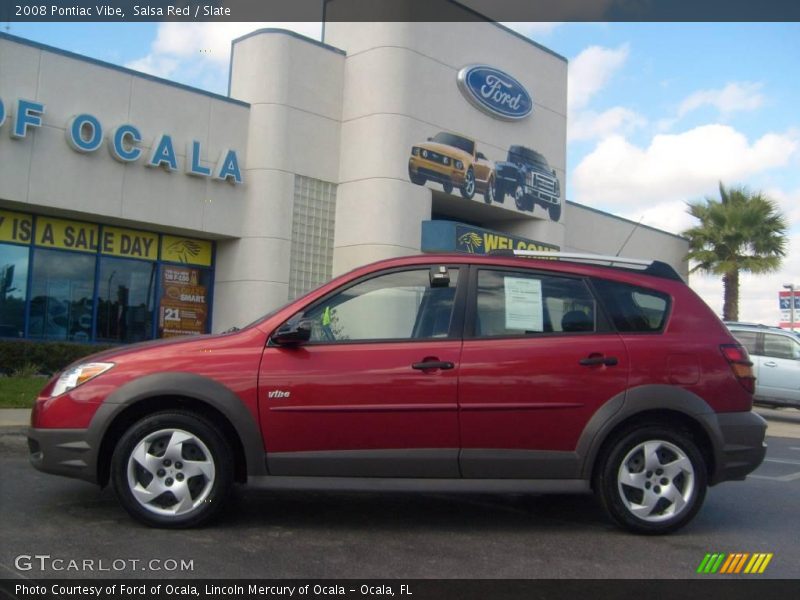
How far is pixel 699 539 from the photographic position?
5.16 meters

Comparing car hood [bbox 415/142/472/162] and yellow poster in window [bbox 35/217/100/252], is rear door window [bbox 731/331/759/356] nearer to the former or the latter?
car hood [bbox 415/142/472/162]

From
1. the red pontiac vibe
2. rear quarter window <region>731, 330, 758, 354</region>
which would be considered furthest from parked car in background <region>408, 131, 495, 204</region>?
the red pontiac vibe

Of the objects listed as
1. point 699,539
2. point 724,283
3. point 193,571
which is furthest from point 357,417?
point 724,283

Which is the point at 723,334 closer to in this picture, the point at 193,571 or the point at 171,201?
the point at 193,571

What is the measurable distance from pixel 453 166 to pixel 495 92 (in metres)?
2.77

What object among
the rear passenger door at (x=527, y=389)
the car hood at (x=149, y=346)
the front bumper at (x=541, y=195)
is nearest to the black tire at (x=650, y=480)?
the rear passenger door at (x=527, y=389)

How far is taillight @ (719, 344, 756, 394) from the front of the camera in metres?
5.22

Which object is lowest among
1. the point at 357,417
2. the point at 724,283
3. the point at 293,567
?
the point at 293,567

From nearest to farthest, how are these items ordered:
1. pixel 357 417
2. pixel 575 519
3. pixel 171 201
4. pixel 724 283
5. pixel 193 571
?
pixel 193 571 → pixel 357 417 → pixel 575 519 → pixel 171 201 → pixel 724 283

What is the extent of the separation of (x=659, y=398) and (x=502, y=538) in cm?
133

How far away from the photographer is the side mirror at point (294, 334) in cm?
488

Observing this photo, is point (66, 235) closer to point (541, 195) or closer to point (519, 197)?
point (519, 197)

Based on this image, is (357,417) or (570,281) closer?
(357,417)

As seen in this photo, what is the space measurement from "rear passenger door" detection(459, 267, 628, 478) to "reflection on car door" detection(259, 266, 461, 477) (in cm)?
13
